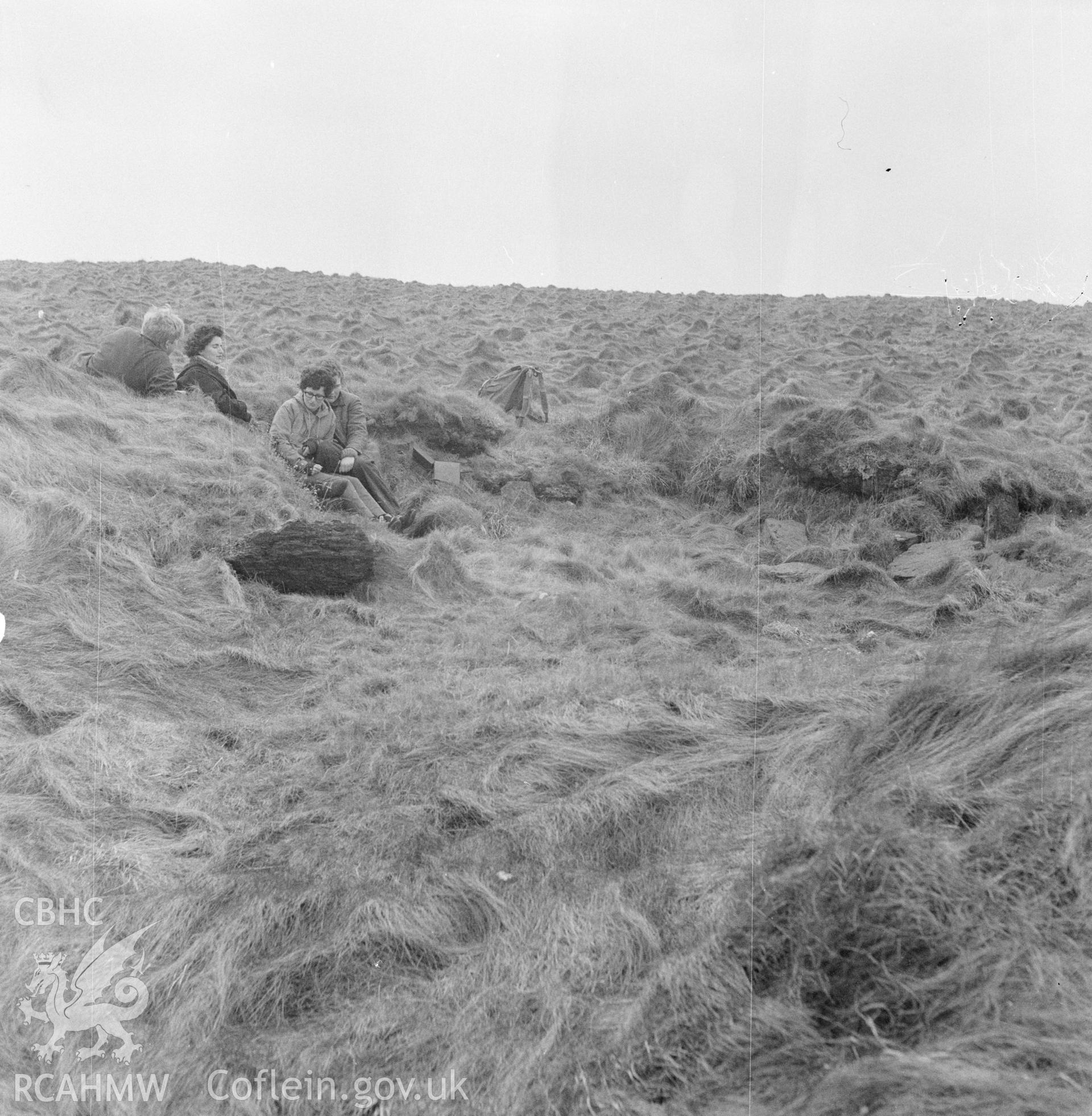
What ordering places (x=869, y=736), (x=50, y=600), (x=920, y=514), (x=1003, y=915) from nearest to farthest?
1. (x=1003, y=915)
2. (x=869, y=736)
3. (x=50, y=600)
4. (x=920, y=514)

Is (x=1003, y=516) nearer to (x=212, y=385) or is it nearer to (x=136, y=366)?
(x=212, y=385)

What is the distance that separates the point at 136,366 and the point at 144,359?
0.07 meters

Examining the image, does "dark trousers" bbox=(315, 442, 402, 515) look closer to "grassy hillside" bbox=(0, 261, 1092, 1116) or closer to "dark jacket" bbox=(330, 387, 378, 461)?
"dark jacket" bbox=(330, 387, 378, 461)

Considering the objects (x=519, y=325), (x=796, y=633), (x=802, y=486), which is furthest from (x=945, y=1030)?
(x=519, y=325)

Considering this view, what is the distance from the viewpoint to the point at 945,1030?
1.48 meters

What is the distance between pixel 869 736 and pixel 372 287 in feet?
34.5

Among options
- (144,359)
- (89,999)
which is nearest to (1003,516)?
(89,999)

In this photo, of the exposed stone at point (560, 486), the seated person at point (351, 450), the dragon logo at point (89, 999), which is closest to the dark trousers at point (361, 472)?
the seated person at point (351, 450)

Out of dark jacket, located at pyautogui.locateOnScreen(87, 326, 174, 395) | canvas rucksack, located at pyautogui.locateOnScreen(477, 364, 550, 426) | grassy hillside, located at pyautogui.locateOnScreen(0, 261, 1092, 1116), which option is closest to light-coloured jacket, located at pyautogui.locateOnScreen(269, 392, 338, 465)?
grassy hillside, located at pyautogui.locateOnScreen(0, 261, 1092, 1116)

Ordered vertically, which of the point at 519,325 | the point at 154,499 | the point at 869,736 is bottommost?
the point at 869,736

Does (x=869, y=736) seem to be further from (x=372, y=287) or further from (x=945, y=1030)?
(x=372, y=287)

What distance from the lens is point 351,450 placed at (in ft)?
19.3

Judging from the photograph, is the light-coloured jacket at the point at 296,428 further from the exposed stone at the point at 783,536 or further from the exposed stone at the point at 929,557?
the exposed stone at the point at 929,557

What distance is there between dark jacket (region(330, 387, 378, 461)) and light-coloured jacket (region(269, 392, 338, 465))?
0.08 meters
